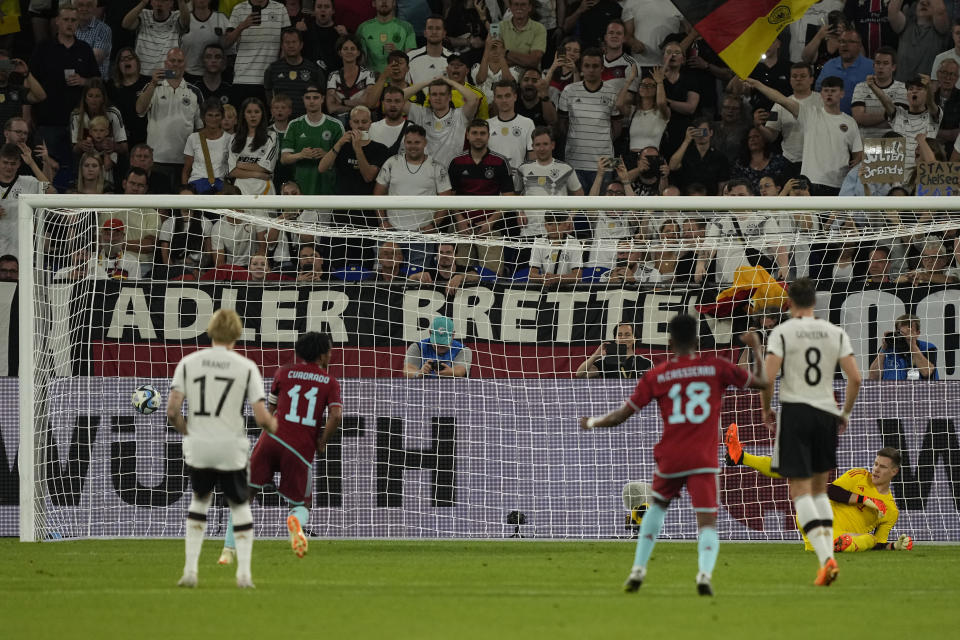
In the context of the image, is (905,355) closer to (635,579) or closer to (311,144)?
(635,579)

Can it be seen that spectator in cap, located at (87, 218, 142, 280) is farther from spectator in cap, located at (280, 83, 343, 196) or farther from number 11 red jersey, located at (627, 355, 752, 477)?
number 11 red jersey, located at (627, 355, 752, 477)

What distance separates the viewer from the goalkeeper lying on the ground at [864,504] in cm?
1205

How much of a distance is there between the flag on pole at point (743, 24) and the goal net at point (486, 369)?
9.40 ft

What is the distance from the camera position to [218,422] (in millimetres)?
8211

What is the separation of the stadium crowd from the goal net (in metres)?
0.74

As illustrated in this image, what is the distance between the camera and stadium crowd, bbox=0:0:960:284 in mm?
15516

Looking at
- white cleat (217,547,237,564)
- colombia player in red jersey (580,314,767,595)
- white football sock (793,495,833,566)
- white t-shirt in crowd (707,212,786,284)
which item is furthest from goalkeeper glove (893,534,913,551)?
white cleat (217,547,237,564)

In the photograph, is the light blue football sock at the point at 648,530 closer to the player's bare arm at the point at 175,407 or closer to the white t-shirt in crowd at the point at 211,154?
the player's bare arm at the point at 175,407

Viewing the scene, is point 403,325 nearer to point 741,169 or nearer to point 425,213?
point 425,213

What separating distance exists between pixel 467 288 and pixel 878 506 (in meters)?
4.58

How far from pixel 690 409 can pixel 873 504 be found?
16.0 ft

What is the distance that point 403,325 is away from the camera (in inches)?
537

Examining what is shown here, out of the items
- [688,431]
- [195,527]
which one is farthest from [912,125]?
[195,527]

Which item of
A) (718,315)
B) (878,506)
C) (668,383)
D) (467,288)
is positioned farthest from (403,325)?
(668,383)
